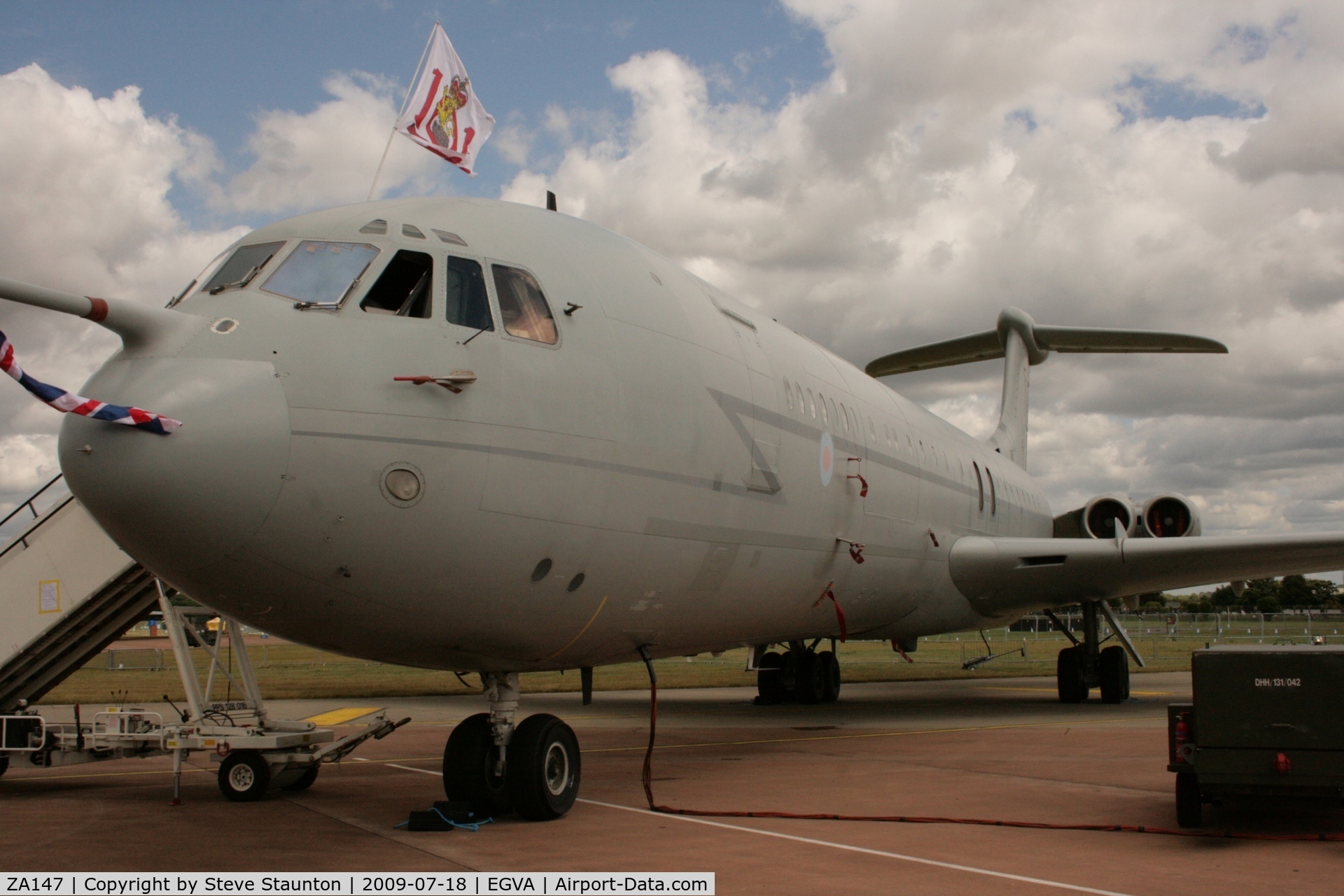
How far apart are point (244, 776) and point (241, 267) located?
15.1ft

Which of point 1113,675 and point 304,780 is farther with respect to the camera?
point 1113,675

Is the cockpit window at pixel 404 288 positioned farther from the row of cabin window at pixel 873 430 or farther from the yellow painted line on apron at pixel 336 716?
the yellow painted line on apron at pixel 336 716

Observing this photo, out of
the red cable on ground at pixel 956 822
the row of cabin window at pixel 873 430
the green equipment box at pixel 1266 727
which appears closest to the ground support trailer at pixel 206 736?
the red cable on ground at pixel 956 822

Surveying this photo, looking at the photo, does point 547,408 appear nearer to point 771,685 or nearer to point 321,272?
point 321,272

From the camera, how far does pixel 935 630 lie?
1809 centimetres

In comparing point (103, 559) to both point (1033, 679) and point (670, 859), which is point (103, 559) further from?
point (1033, 679)

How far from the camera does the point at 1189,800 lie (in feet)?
26.1

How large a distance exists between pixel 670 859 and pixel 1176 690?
19.5 metres

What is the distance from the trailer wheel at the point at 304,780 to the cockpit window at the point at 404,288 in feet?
16.0

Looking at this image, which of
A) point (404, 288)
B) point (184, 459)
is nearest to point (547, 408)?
point (404, 288)

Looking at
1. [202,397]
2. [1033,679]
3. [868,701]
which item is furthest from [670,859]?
[1033,679]

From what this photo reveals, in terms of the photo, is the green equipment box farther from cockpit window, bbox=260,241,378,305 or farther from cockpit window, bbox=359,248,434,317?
cockpit window, bbox=260,241,378,305

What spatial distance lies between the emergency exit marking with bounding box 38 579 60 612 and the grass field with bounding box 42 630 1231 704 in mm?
6967

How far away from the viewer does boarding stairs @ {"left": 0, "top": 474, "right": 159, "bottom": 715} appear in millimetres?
10836
